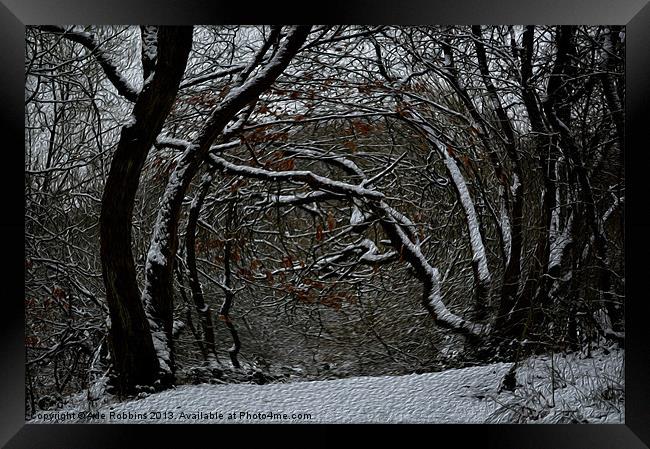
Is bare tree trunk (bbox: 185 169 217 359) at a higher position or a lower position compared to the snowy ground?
higher

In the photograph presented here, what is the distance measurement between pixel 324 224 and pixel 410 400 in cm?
111

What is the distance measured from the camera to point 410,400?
2.74 m

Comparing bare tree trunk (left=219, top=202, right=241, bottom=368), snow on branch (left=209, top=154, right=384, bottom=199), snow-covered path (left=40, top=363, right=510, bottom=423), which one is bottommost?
snow-covered path (left=40, top=363, right=510, bottom=423)

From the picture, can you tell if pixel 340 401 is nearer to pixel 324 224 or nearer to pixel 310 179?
pixel 324 224

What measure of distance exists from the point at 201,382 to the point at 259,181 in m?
1.18

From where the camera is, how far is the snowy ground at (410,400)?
274 cm

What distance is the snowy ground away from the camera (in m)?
2.74

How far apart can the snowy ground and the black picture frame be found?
0.20 feet

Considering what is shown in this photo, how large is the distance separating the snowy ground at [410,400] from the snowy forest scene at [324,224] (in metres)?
0.01

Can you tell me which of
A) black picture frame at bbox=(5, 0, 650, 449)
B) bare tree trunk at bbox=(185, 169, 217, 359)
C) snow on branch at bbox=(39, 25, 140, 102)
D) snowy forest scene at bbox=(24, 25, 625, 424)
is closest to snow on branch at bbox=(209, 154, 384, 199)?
snowy forest scene at bbox=(24, 25, 625, 424)

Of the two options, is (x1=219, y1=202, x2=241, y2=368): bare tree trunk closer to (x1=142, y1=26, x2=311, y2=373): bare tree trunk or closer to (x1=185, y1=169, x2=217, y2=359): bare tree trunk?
(x1=185, y1=169, x2=217, y2=359): bare tree trunk
